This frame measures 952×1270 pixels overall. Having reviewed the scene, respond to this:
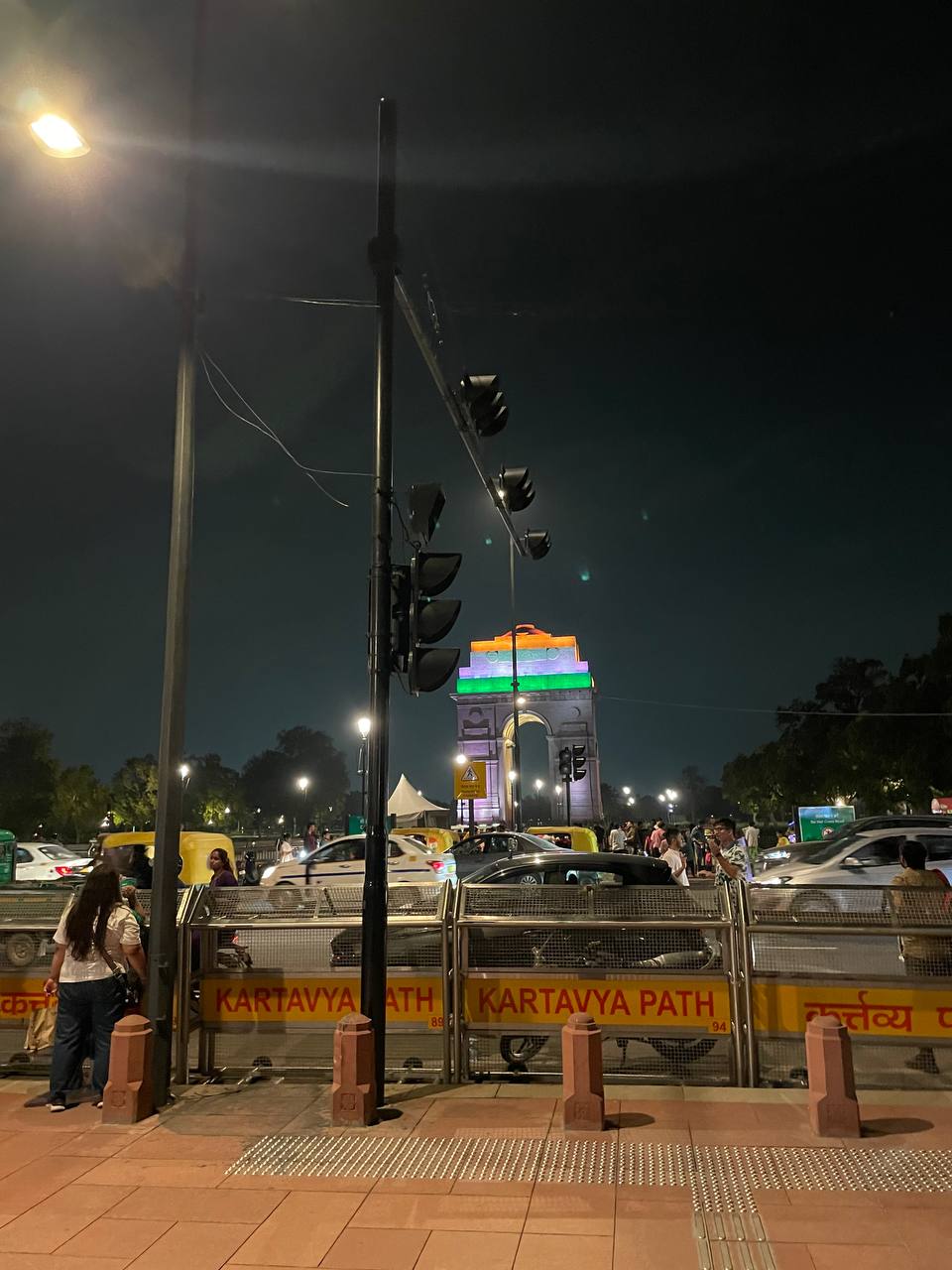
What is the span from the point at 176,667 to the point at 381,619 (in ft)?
5.67

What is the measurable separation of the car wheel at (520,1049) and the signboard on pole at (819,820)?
28.9m

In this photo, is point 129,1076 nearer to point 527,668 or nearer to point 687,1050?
point 687,1050

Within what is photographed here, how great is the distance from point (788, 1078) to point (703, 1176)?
2.16 m

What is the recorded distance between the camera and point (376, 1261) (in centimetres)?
443

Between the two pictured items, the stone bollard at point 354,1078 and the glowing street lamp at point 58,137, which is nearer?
the stone bollard at point 354,1078

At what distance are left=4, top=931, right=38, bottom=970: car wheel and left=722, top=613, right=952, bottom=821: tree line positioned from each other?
3570 cm

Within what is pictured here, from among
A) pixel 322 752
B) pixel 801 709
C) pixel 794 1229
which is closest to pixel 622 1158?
pixel 794 1229

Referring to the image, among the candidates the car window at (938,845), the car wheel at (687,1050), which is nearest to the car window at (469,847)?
the car window at (938,845)

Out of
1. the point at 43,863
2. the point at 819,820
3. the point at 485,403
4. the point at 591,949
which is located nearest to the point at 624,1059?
the point at 591,949

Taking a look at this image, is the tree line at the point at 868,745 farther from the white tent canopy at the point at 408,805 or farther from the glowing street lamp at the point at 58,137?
the glowing street lamp at the point at 58,137

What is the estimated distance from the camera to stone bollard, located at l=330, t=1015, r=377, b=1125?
6367 millimetres

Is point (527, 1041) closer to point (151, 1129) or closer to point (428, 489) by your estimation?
point (151, 1129)

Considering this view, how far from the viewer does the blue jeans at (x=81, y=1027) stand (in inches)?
277

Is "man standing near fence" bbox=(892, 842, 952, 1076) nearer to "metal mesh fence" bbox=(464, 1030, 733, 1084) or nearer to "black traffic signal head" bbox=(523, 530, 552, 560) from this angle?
"metal mesh fence" bbox=(464, 1030, 733, 1084)
